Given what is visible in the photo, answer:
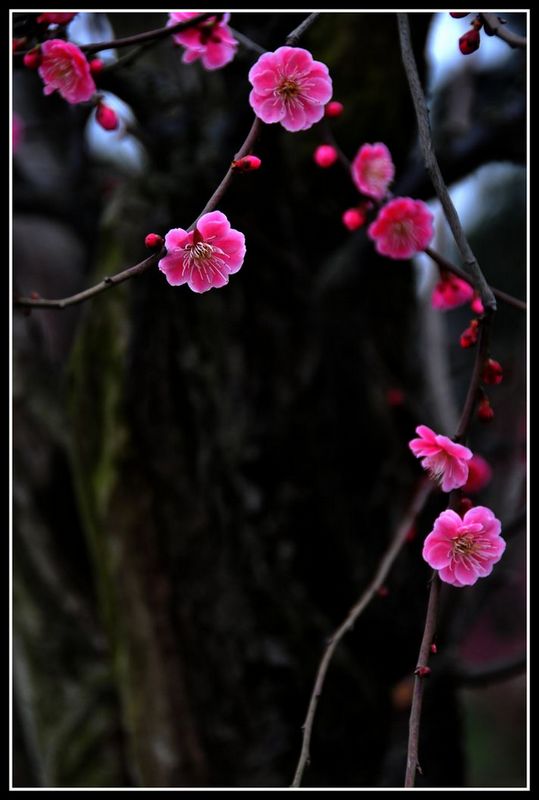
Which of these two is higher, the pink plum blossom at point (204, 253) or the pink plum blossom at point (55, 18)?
the pink plum blossom at point (55, 18)

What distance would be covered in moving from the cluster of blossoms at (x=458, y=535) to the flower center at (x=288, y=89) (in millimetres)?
285

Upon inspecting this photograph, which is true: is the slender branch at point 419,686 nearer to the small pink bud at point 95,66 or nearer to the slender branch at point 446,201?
the slender branch at point 446,201

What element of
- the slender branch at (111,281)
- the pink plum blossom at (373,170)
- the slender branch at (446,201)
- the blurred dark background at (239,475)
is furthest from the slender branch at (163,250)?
the blurred dark background at (239,475)

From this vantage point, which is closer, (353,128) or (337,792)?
(337,792)

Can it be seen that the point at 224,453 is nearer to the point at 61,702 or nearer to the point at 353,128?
the point at 61,702

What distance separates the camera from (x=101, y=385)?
46.5 inches

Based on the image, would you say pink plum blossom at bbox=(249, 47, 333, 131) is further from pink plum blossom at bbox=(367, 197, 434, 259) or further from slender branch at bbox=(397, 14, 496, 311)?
pink plum blossom at bbox=(367, 197, 434, 259)

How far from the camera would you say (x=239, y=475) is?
121 centimetres

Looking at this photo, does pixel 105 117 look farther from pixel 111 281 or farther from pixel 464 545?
pixel 464 545

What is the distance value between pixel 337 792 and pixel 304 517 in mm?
464

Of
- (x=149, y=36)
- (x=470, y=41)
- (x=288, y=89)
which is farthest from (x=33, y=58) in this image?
(x=470, y=41)

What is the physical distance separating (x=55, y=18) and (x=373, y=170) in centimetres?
36

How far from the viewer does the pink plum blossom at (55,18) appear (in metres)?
0.70
